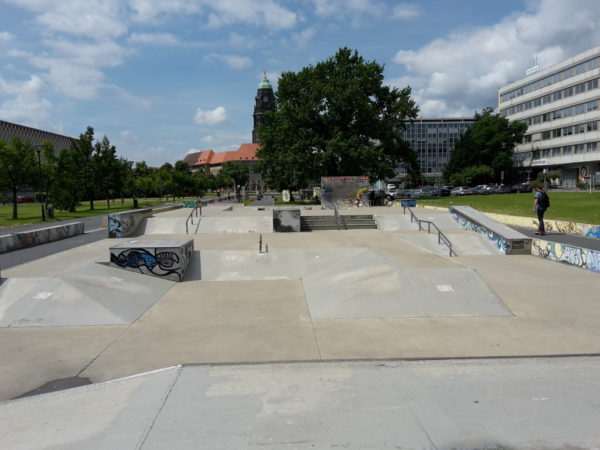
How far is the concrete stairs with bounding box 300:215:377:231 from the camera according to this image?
24203 mm

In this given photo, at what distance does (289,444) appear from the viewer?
380 cm

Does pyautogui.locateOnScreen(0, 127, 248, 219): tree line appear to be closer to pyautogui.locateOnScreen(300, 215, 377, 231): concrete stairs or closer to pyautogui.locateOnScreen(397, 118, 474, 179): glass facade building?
pyautogui.locateOnScreen(300, 215, 377, 231): concrete stairs

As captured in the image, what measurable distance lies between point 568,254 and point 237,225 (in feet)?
49.2

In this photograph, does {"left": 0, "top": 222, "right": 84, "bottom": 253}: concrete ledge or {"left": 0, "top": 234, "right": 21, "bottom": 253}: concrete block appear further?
{"left": 0, "top": 222, "right": 84, "bottom": 253}: concrete ledge

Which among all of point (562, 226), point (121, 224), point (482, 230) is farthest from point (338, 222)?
point (121, 224)

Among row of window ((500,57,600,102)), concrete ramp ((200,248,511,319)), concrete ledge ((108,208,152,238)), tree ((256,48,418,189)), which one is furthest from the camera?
row of window ((500,57,600,102))

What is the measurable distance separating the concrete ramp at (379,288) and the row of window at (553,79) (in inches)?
2700

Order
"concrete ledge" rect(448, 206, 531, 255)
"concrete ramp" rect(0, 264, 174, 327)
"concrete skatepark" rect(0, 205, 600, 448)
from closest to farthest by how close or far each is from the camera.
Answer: "concrete skatepark" rect(0, 205, 600, 448), "concrete ramp" rect(0, 264, 174, 327), "concrete ledge" rect(448, 206, 531, 255)

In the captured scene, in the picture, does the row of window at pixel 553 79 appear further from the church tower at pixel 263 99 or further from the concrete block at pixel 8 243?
the church tower at pixel 263 99

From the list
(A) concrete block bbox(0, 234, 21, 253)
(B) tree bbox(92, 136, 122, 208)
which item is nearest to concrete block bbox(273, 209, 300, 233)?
(A) concrete block bbox(0, 234, 21, 253)

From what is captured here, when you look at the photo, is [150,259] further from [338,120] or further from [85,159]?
[85,159]

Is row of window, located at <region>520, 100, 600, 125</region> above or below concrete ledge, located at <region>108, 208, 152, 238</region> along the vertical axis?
above

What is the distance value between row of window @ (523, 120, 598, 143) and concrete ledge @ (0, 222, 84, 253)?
7002cm

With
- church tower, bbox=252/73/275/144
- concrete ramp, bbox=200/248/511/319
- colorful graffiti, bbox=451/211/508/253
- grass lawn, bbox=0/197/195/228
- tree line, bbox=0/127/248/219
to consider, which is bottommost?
concrete ramp, bbox=200/248/511/319
